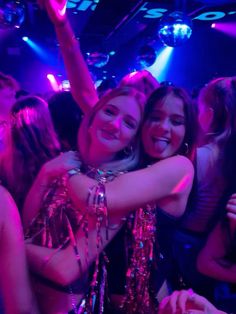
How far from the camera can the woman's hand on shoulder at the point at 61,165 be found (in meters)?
1.40

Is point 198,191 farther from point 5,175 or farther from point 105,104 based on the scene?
point 5,175

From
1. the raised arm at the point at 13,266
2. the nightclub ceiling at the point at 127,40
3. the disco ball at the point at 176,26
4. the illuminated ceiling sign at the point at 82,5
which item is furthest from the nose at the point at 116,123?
the illuminated ceiling sign at the point at 82,5

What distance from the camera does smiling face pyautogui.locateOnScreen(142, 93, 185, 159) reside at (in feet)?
4.68

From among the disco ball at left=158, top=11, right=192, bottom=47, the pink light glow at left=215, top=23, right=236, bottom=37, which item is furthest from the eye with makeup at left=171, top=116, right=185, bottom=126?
the pink light glow at left=215, top=23, right=236, bottom=37

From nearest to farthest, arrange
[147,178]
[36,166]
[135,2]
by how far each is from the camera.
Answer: [147,178], [36,166], [135,2]

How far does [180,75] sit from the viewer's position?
821 cm

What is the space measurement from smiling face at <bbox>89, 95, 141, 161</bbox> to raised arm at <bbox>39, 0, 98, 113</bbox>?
28 cm

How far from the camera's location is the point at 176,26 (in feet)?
13.1

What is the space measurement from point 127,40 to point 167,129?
27.1ft

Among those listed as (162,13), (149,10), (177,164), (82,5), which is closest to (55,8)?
(177,164)

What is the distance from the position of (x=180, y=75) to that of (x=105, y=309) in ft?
24.0

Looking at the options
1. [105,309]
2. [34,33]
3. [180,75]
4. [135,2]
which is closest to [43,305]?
[105,309]

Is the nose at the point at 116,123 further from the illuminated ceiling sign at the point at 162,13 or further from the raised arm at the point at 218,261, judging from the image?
the illuminated ceiling sign at the point at 162,13

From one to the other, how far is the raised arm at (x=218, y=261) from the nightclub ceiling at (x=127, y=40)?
3463mm
